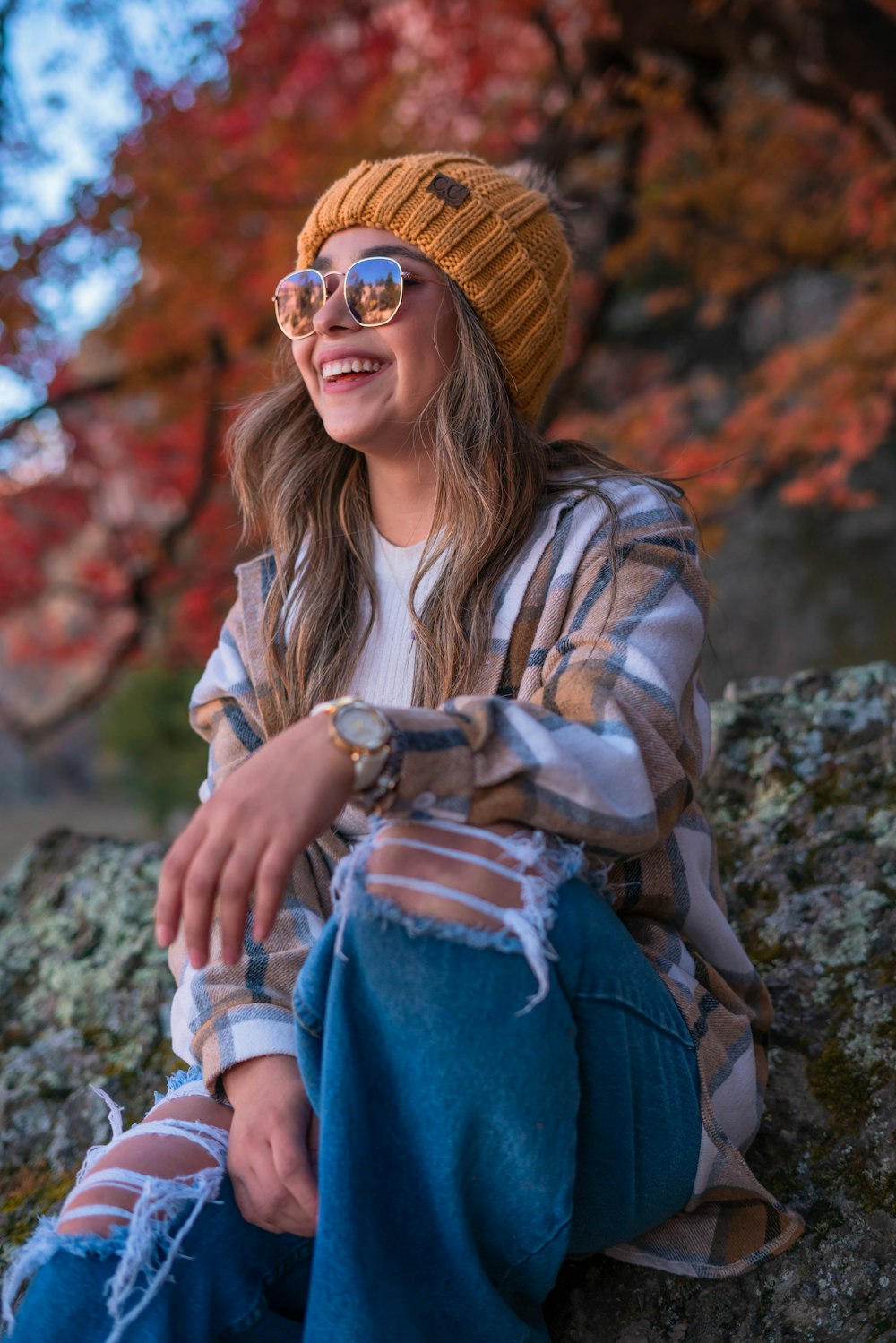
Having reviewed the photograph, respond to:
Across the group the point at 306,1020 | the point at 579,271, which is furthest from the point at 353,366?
the point at 579,271

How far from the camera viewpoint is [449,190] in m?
1.75

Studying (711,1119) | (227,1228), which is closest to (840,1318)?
(711,1119)

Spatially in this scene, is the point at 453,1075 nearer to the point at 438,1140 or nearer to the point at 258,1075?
the point at 438,1140

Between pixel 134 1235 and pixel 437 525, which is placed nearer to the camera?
pixel 134 1235

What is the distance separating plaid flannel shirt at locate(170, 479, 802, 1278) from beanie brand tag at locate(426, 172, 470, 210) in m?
0.46

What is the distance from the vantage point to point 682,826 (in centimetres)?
157

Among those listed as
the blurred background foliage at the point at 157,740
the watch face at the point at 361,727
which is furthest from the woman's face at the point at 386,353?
the blurred background foliage at the point at 157,740

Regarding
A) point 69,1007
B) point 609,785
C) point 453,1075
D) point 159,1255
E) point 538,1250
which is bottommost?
point 69,1007

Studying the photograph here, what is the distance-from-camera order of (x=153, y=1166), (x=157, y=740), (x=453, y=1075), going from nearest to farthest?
(x=453, y=1075) → (x=153, y=1166) → (x=157, y=740)

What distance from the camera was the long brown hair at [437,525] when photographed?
64.9 inches

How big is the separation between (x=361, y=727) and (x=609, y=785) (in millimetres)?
263

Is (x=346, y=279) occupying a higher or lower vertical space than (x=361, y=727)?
higher

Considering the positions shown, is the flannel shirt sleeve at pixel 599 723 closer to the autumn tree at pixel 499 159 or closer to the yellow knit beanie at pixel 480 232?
the yellow knit beanie at pixel 480 232

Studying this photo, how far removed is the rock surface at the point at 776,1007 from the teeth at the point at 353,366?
1120mm
